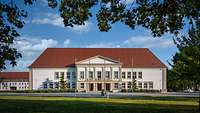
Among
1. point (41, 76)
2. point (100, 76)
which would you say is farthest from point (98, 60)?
point (41, 76)

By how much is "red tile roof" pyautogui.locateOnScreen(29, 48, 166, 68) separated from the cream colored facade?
1.20 metres

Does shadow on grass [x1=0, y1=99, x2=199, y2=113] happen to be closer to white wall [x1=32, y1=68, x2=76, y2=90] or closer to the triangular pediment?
the triangular pediment

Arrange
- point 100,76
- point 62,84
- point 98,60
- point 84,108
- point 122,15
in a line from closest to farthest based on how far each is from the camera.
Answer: point 122,15 < point 84,108 < point 62,84 < point 98,60 < point 100,76

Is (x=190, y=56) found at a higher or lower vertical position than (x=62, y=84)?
higher

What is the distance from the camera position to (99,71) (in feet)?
331

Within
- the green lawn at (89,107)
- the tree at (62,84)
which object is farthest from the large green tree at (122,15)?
the tree at (62,84)

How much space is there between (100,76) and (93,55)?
6914mm

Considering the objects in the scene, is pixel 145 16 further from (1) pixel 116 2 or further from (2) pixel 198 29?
(2) pixel 198 29

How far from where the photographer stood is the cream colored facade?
101m

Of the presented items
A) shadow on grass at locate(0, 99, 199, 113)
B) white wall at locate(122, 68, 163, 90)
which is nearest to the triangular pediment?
white wall at locate(122, 68, 163, 90)

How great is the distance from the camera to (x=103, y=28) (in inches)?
459

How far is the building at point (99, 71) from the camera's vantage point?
10081 centimetres

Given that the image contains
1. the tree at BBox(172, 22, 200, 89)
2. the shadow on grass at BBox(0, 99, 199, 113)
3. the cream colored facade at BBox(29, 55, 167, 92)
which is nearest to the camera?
the shadow on grass at BBox(0, 99, 199, 113)

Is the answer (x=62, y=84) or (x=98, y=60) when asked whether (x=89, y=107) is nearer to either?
(x=62, y=84)
